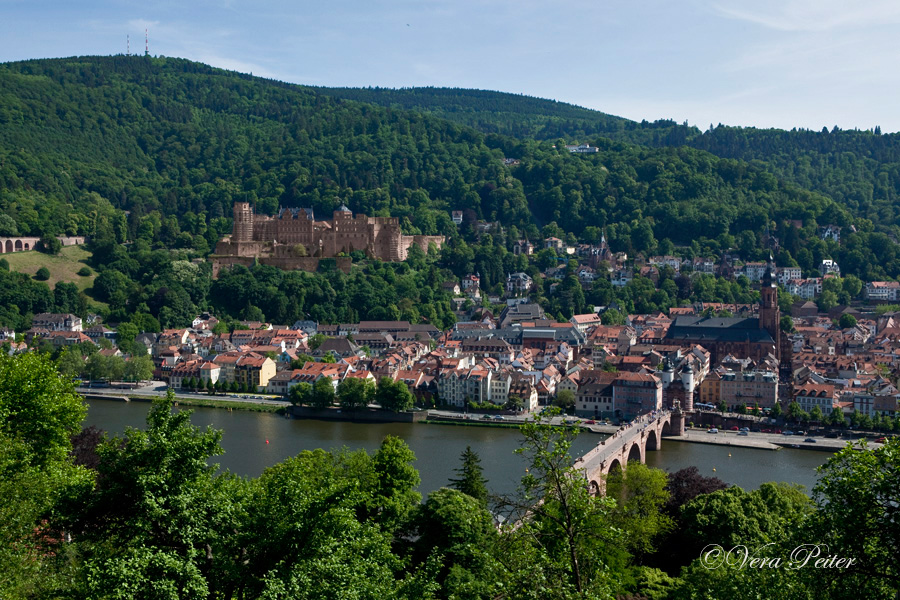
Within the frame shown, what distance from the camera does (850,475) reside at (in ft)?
23.1

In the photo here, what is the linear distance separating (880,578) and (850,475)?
777mm

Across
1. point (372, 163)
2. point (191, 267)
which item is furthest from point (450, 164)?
point (191, 267)

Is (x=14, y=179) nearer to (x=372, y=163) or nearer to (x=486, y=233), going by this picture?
(x=372, y=163)

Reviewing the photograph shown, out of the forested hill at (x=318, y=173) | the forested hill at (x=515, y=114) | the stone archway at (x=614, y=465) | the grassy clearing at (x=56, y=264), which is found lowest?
the stone archway at (x=614, y=465)

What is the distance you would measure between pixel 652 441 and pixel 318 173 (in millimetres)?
55131

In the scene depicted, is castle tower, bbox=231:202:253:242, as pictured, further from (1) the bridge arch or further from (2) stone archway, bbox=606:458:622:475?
(2) stone archway, bbox=606:458:622:475

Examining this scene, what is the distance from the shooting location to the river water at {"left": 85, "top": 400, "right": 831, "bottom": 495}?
23.6 metres

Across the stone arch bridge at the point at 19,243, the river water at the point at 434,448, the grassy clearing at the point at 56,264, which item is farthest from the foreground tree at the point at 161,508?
the stone arch bridge at the point at 19,243

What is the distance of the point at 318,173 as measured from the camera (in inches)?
3105

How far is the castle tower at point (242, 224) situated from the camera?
6112 centimetres

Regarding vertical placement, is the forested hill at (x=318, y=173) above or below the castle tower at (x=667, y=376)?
above

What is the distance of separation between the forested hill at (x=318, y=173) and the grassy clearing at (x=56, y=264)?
2.88 m

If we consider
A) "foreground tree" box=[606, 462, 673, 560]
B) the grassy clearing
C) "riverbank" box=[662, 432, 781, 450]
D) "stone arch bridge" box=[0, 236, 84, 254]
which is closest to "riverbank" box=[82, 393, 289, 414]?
"riverbank" box=[662, 432, 781, 450]

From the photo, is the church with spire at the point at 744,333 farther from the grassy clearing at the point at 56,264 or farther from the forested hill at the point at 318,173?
the grassy clearing at the point at 56,264
